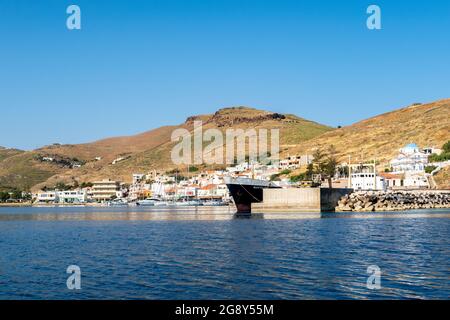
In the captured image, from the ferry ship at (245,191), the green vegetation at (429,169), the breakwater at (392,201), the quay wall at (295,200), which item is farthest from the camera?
the green vegetation at (429,169)

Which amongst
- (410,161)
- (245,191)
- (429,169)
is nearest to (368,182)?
(429,169)

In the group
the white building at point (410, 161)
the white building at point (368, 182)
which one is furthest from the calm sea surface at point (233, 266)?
the white building at point (410, 161)

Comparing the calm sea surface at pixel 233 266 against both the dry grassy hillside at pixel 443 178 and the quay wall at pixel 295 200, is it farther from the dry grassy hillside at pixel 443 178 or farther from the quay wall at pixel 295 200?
the dry grassy hillside at pixel 443 178

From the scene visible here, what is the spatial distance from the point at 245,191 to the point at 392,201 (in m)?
31.7

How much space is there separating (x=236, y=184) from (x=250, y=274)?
271 ft

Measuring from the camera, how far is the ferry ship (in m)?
113

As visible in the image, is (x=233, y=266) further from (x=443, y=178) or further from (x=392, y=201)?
(x=443, y=178)

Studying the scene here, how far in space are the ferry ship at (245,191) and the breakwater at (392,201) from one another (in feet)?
53.0

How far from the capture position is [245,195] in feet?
381

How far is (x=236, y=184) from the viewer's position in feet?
371

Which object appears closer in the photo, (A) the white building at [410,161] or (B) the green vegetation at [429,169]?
(B) the green vegetation at [429,169]

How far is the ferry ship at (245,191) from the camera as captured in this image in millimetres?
112875
